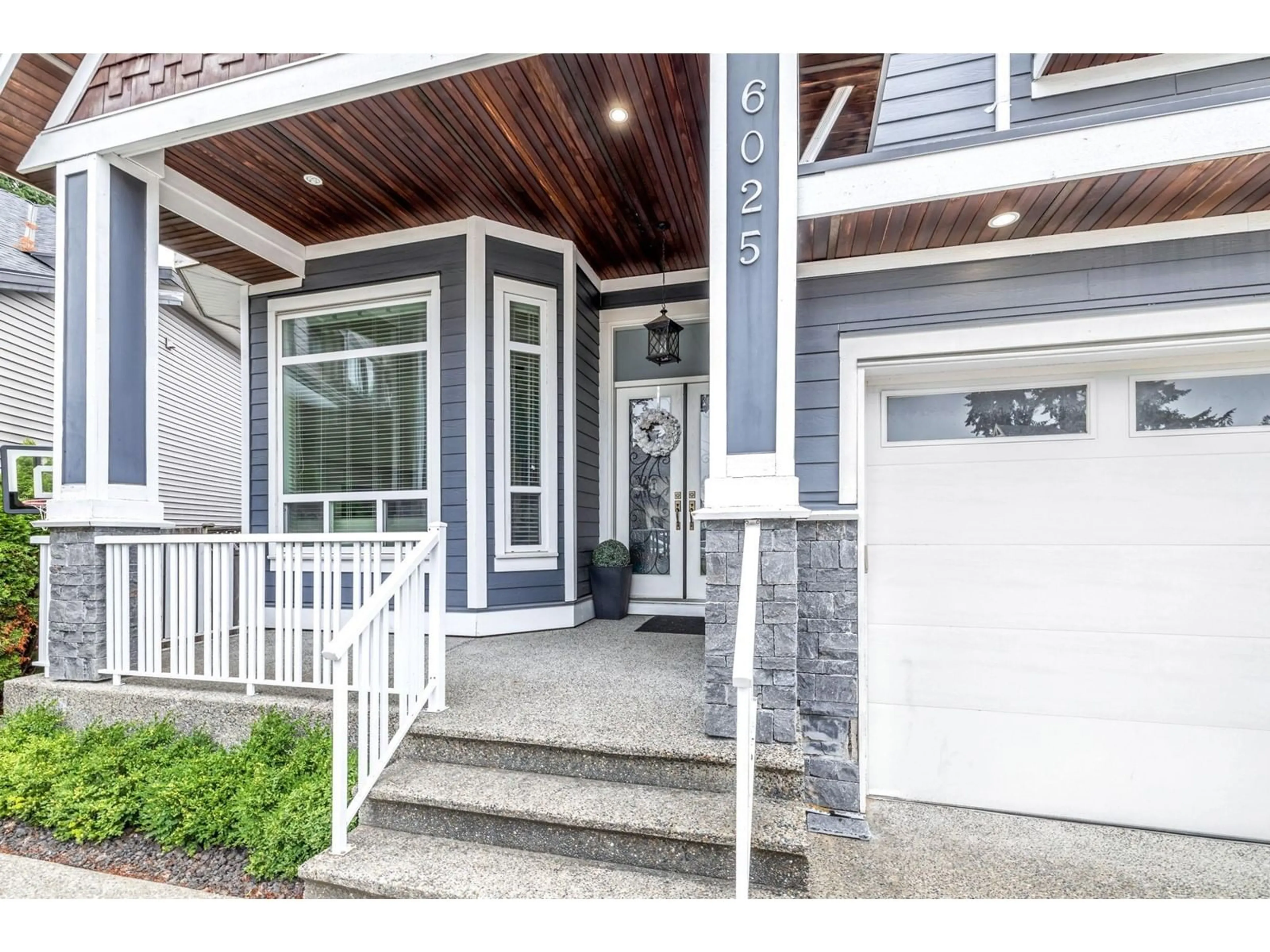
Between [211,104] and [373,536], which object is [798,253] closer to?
[373,536]

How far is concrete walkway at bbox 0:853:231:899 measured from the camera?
223 cm

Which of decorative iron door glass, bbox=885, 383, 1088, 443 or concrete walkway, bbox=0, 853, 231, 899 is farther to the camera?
decorative iron door glass, bbox=885, 383, 1088, 443

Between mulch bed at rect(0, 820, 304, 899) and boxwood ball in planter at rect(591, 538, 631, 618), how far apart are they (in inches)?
116

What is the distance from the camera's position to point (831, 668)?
2.95 meters

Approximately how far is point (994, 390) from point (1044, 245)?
28.1 inches

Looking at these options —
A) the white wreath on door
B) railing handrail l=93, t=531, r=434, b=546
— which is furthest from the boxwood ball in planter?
railing handrail l=93, t=531, r=434, b=546

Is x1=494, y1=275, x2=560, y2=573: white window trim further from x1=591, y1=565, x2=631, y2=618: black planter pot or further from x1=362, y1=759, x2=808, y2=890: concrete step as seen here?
x1=362, y1=759, x2=808, y2=890: concrete step

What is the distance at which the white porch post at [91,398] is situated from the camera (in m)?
3.20

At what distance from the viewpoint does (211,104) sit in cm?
315

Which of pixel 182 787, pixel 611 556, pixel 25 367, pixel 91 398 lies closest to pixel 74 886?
pixel 182 787

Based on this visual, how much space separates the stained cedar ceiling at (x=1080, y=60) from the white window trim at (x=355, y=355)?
382 cm

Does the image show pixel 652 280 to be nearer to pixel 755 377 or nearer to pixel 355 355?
pixel 355 355
